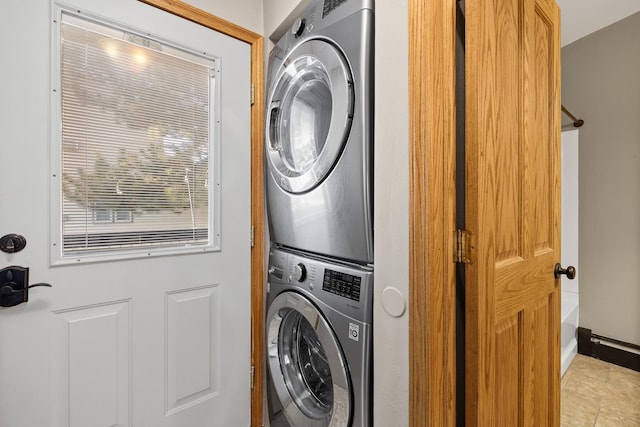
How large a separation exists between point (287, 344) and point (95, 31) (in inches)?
61.1

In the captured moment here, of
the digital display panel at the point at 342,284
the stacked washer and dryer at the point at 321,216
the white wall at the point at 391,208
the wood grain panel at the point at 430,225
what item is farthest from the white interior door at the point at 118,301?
the wood grain panel at the point at 430,225

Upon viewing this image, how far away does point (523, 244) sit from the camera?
99 centimetres

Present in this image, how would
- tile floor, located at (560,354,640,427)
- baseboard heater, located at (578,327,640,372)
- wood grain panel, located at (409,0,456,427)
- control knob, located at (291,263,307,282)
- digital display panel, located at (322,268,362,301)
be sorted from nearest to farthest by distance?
wood grain panel, located at (409,0,456,427), digital display panel, located at (322,268,362,301), control knob, located at (291,263,307,282), tile floor, located at (560,354,640,427), baseboard heater, located at (578,327,640,372)

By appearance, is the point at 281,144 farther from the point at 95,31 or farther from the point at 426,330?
the point at 426,330

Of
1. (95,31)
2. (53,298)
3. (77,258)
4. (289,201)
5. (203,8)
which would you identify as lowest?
(53,298)

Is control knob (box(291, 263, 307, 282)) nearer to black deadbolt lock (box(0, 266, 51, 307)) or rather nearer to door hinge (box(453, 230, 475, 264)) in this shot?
door hinge (box(453, 230, 475, 264))

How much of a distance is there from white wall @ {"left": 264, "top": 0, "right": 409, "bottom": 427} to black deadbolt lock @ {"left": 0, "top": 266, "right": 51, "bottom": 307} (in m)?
1.17

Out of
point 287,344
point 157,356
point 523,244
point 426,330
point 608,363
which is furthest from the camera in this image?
point 608,363

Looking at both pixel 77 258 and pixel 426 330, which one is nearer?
pixel 426 330

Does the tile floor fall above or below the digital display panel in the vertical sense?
below

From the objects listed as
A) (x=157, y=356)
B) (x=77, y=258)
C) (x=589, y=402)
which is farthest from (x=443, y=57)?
(x=589, y=402)

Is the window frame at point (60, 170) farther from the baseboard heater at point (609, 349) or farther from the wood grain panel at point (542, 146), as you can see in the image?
the baseboard heater at point (609, 349)

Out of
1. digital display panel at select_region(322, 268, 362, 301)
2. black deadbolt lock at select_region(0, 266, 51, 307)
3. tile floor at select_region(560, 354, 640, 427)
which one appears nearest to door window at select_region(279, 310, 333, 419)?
digital display panel at select_region(322, 268, 362, 301)

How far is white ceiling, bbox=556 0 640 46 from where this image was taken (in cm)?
194
